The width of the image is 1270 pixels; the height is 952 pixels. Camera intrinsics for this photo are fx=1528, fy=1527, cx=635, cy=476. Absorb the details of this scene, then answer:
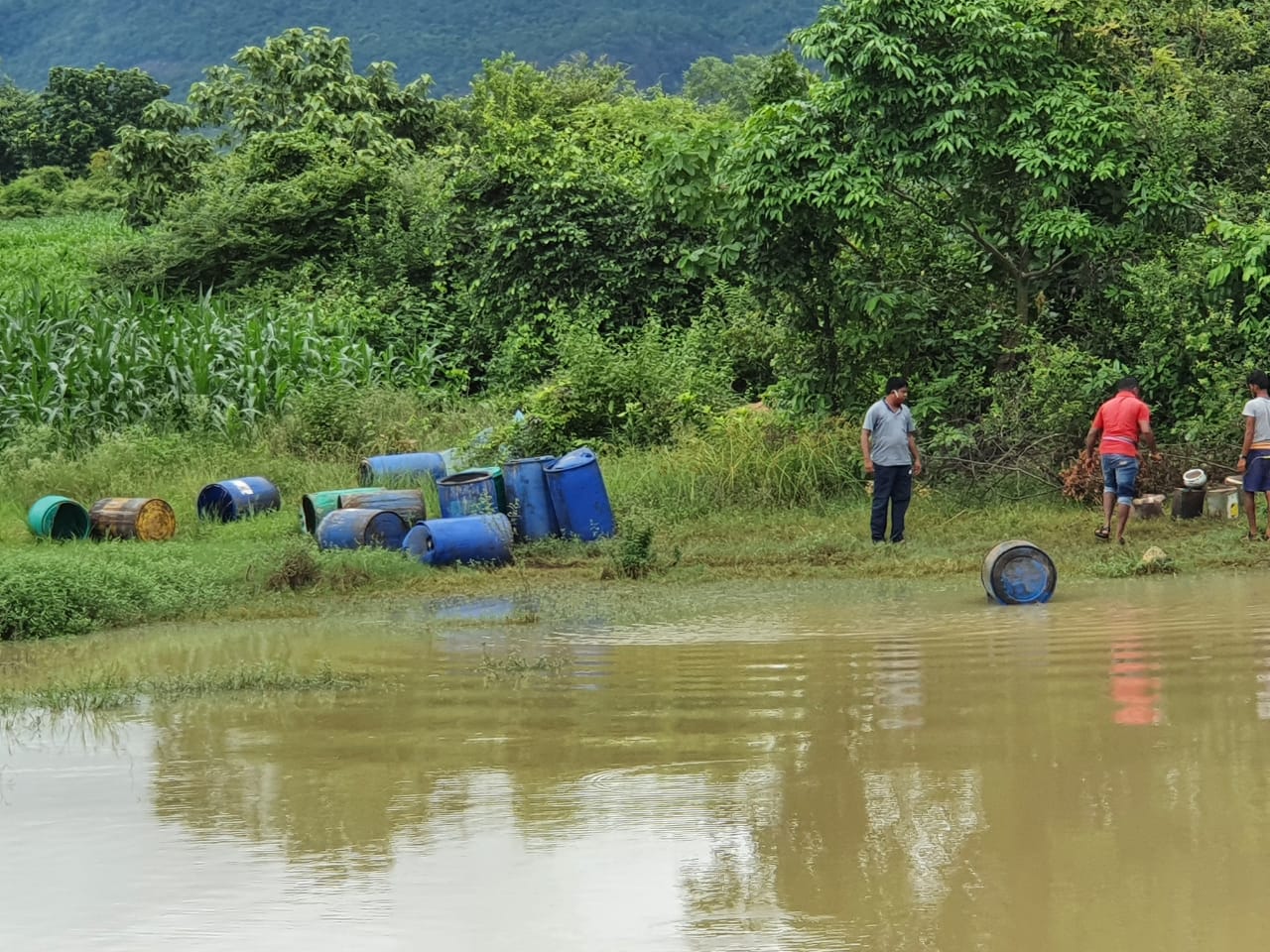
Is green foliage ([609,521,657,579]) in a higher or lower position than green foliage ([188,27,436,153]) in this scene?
lower

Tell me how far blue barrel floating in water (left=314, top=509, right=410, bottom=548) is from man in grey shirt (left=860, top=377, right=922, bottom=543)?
13.6 feet

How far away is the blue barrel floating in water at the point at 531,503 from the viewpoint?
1376 cm

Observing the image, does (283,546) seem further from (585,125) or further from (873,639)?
(585,125)

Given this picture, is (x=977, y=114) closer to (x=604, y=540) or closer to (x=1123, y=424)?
(x=1123, y=424)

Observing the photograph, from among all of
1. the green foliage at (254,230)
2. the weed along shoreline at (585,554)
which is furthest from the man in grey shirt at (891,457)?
the green foliage at (254,230)

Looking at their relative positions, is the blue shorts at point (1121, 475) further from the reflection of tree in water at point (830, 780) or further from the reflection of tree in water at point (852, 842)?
the reflection of tree in water at point (852, 842)

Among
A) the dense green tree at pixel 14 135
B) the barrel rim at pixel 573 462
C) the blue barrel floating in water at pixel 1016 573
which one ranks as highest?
the dense green tree at pixel 14 135

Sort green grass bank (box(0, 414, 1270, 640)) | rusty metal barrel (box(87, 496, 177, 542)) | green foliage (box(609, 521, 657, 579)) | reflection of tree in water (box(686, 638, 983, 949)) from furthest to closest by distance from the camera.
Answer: rusty metal barrel (box(87, 496, 177, 542)), green foliage (box(609, 521, 657, 579)), green grass bank (box(0, 414, 1270, 640)), reflection of tree in water (box(686, 638, 983, 949))

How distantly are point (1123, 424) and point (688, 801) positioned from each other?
827 centimetres

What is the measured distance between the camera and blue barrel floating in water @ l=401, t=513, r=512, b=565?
12.6m

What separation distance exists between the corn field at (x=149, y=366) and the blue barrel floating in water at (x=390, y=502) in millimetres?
4978

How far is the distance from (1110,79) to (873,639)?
9.73 metres

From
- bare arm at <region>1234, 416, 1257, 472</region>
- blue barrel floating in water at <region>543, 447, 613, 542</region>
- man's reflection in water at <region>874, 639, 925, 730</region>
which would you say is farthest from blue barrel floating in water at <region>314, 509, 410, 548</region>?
bare arm at <region>1234, 416, 1257, 472</region>

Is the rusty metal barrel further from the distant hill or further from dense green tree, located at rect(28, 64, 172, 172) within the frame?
the distant hill
